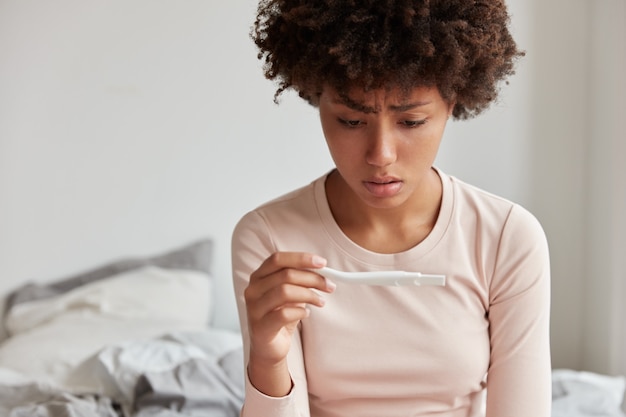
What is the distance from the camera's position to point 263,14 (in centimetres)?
133

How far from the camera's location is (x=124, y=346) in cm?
239

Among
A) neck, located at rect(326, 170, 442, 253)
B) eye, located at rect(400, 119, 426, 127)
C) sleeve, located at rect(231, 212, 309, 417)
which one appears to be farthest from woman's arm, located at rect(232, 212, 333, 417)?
eye, located at rect(400, 119, 426, 127)

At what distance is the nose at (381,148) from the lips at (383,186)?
3 centimetres

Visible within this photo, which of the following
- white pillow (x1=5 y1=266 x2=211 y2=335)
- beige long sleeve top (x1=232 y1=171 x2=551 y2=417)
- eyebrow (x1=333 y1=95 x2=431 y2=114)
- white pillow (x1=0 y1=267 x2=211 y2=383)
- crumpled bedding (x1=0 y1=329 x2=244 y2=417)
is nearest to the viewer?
eyebrow (x1=333 y1=95 x2=431 y2=114)

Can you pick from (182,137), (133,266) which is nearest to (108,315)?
(133,266)

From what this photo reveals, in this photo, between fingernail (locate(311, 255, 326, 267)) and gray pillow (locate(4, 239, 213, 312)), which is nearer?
fingernail (locate(311, 255, 326, 267))

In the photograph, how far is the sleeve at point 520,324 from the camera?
1283mm

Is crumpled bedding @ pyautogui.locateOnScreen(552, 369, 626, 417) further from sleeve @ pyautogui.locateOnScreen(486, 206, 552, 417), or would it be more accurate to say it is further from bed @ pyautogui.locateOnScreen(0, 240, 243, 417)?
sleeve @ pyautogui.locateOnScreen(486, 206, 552, 417)

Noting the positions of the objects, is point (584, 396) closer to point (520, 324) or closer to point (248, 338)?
point (520, 324)

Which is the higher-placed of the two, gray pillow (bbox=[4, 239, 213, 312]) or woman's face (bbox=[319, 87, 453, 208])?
woman's face (bbox=[319, 87, 453, 208])

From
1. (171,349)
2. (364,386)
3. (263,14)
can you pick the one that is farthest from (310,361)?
(171,349)

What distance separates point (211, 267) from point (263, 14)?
173 centimetres

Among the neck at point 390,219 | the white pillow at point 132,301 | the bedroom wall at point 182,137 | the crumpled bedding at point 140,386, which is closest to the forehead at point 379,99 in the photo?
the neck at point 390,219

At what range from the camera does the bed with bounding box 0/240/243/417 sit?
2.20 meters
